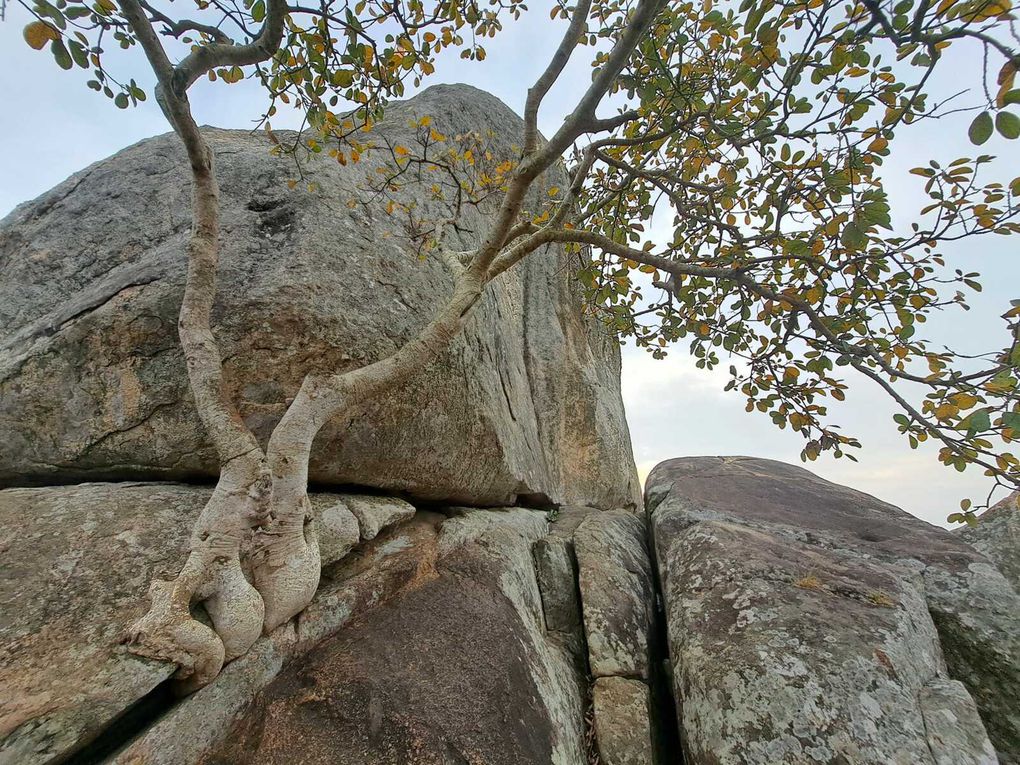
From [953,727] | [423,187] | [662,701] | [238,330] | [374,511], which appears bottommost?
[662,701]

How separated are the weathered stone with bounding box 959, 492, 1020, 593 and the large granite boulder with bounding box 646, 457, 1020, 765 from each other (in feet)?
4.01

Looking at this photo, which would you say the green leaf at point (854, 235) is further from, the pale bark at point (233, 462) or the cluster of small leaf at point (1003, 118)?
the pale bark at point (233, 462)

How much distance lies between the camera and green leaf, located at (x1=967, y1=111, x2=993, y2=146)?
2881 millimetres

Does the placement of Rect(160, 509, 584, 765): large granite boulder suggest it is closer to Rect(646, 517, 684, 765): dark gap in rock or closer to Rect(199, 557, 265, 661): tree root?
Rect(199, 557, 265, 661): tree root

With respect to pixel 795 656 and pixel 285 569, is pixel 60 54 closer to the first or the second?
pixel 285 569

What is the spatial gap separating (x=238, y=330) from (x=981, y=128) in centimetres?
522

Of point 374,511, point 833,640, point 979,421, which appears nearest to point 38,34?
point 374,511

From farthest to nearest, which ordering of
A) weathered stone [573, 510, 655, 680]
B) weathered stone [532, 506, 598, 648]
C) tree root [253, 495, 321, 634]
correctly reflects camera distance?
weathered stone [532, 506, 598, 648] → weathered stone [573, 510, 655, 680] → tree root [253, 495, 321, 634]

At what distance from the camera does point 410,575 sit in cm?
446

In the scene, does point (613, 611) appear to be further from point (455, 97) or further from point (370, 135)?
point (455, 97)

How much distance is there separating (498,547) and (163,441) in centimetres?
321

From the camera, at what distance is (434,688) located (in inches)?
144

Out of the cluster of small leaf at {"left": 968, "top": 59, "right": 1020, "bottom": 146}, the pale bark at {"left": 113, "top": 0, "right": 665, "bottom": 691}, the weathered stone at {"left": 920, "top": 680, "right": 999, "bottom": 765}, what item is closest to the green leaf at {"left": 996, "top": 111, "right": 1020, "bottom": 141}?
the cluster of small leaf at {"left": 968, "top": 59, "right": 1020, "bottom": 146}

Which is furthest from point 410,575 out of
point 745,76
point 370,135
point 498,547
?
point 370,135
